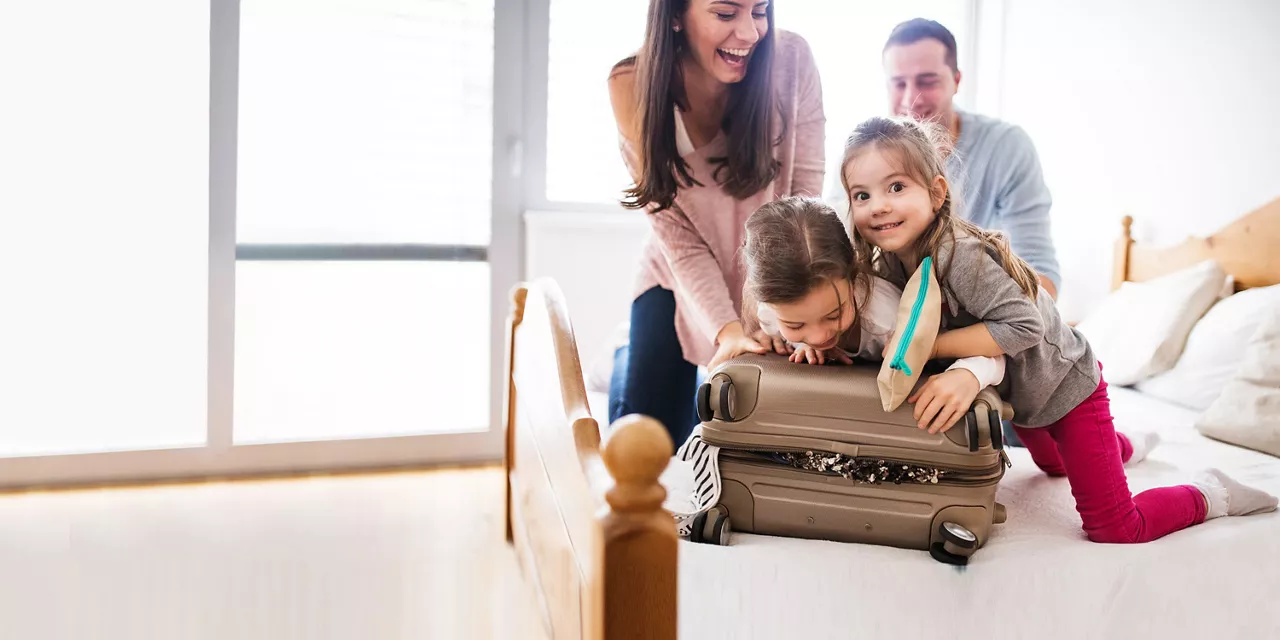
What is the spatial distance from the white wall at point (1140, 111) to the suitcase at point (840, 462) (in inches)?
67.1

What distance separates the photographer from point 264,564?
2.23 m

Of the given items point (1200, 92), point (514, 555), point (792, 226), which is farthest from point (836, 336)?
point (1200, 92)

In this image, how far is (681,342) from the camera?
6.19 feet

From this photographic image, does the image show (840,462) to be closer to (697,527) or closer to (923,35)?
(697,527)

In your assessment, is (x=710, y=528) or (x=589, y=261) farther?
(x=589, y=261)

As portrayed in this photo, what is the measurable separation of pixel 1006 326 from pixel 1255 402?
97 cm

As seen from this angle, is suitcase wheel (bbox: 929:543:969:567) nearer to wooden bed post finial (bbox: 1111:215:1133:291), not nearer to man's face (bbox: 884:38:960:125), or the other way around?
man's face (bbox: 884:38:960:125)

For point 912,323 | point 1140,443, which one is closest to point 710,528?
point 912,323

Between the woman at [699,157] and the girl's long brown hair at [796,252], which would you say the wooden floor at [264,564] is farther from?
the girl's long brown hair at [796,252]

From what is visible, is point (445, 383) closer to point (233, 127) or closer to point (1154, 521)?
point (233, 127)

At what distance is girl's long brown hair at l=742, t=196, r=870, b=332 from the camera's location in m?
1.30

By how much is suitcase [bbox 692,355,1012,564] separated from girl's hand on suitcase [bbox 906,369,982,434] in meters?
0.01

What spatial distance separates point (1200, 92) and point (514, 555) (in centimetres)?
220

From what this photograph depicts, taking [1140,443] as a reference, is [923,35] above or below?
above
